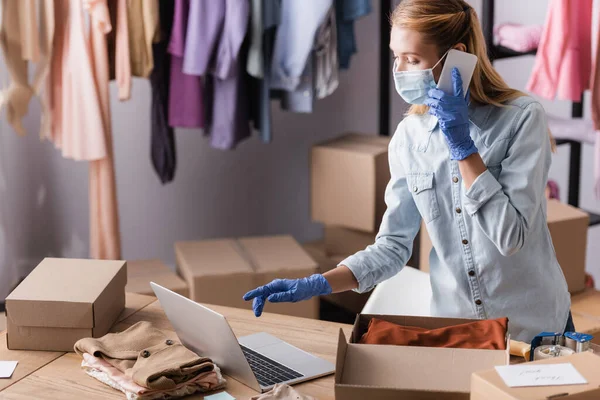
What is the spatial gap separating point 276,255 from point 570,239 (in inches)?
40.8

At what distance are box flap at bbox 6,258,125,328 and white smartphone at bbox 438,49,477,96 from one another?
2.67ft

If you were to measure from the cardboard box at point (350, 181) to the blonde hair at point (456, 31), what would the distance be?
4.60 feet

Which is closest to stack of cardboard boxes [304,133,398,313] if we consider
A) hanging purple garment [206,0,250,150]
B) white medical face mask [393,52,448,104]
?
hanging purple garment [206,0,250,150]

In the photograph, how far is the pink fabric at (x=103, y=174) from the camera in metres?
2.85

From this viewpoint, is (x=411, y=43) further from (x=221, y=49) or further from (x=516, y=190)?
(x=221, y=49)

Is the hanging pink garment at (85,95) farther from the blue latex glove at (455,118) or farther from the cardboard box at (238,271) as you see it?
the blue latex glove at (455,118)

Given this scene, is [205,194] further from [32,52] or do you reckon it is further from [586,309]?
[586,309]

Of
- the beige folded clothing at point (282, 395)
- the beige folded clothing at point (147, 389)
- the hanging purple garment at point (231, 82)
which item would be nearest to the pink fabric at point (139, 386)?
the beige folded clothing at point (147, 389)

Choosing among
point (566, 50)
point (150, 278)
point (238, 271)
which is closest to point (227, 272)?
point (238, 271)

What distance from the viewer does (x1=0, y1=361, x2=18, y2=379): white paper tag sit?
5.26ft

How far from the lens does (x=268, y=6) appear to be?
119 inches

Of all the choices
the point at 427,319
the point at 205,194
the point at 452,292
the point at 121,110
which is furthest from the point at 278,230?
the point at 427,319

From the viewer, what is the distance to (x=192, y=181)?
12.3 feet

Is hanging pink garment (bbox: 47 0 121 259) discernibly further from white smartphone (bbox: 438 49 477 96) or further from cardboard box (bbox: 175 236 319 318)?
white smartphone (bbox: 438 49 477 96)
